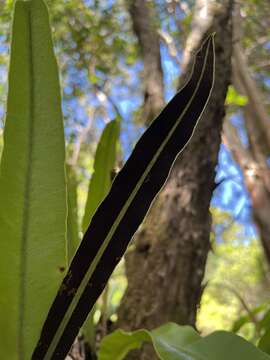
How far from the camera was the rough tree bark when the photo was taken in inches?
30.2


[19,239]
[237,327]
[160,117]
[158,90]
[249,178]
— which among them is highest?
[158,90]

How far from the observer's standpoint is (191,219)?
86 cm

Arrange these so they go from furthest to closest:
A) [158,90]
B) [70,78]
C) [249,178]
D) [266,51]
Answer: [266,51] → [70,78] → [249,178] → [158,90]

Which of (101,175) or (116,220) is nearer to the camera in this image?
(116,220)

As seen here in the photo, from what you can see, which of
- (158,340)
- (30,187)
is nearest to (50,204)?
(30,187)

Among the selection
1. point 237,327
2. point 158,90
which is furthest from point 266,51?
point 237,327

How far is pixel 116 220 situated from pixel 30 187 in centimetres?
8

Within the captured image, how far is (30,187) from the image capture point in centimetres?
38

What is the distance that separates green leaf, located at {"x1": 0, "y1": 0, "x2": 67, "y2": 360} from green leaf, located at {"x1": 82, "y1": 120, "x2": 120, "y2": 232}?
31 cm

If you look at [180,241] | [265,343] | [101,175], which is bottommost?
[265,343]

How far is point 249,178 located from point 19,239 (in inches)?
65.7

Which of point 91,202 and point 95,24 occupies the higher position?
point 95,24

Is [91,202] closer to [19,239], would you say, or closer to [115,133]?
[115,133]

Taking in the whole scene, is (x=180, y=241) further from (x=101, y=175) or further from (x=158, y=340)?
(x=158, y=340)
